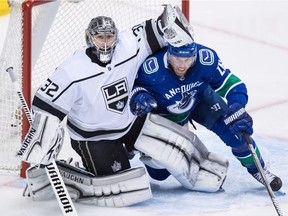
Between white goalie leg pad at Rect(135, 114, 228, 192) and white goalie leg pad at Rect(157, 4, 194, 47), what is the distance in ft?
1.16

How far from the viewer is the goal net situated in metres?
5.27

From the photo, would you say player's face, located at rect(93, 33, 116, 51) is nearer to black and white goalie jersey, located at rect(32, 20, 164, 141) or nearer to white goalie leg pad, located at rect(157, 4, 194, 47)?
black and white goalie jersey, located at rect(32, 20, 164, 141)

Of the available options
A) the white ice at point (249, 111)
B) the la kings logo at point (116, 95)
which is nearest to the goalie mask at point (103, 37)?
the la kings logo at point (116, 95)

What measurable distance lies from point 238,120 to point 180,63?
31cm

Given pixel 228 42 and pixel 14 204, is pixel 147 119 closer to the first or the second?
pixel 14 204

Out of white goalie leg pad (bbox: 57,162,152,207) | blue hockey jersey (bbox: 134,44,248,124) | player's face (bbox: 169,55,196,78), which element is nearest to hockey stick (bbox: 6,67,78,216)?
white goalie leg pad (bbox: 57,162,152,207)

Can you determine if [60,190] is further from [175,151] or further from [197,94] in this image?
[197,94]

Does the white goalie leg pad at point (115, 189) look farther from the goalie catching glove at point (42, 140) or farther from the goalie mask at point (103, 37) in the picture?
the goalie mask at point (103, 37)

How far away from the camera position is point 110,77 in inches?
195

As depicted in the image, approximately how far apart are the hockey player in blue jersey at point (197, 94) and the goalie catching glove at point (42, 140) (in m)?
0.32

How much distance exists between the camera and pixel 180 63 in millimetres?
4930

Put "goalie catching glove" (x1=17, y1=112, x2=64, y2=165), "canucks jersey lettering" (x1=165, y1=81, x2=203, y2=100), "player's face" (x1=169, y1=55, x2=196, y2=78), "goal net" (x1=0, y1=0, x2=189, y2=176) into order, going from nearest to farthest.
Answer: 1. "goalie catching glove" (x1=17, y1=112, x2=64, y2=165)
2. "player's face" (x1=169, y1=55, x2=196, y2=78)
3. "canucks jersey lettering" (x1=165, y1=81, x2=203, y2=100)
4. "goal net" (x1=0, y1=0, x2=189, y2=176)

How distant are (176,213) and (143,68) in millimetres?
581

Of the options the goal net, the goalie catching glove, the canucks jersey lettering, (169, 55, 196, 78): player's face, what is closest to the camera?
the goalie catching glove
